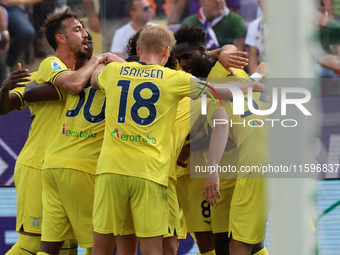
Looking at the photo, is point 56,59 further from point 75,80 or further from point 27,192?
point 27,192

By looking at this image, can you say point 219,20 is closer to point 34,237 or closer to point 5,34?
point 5,34

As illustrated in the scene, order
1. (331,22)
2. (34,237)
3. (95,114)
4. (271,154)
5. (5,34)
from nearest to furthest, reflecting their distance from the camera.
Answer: (271,154)
(331,22)
(95,114)
(34,237)
(5,34)

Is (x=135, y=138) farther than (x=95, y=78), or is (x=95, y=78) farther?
(x=95, y=78)

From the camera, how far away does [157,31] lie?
4.43m

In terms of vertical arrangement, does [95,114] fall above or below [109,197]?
above

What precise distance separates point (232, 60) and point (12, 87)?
174 centimetres

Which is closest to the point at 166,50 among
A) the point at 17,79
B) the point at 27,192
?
the point at 17,79

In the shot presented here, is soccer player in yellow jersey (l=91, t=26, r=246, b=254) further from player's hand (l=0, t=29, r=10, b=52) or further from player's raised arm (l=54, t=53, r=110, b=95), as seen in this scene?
player's hand (l=0, t=29, r=10, b=52)

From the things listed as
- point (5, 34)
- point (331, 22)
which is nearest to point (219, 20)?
point (5, 34)

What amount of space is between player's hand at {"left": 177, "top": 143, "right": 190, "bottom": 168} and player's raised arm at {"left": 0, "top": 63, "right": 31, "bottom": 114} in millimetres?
1363

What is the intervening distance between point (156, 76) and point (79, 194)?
113 cm

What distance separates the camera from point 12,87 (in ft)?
16.1

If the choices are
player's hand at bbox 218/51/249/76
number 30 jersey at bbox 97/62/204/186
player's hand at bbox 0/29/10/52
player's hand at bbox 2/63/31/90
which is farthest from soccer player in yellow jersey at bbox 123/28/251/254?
player's hand at bbox 0/29/10/52

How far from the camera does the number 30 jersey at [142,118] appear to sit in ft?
14.1
